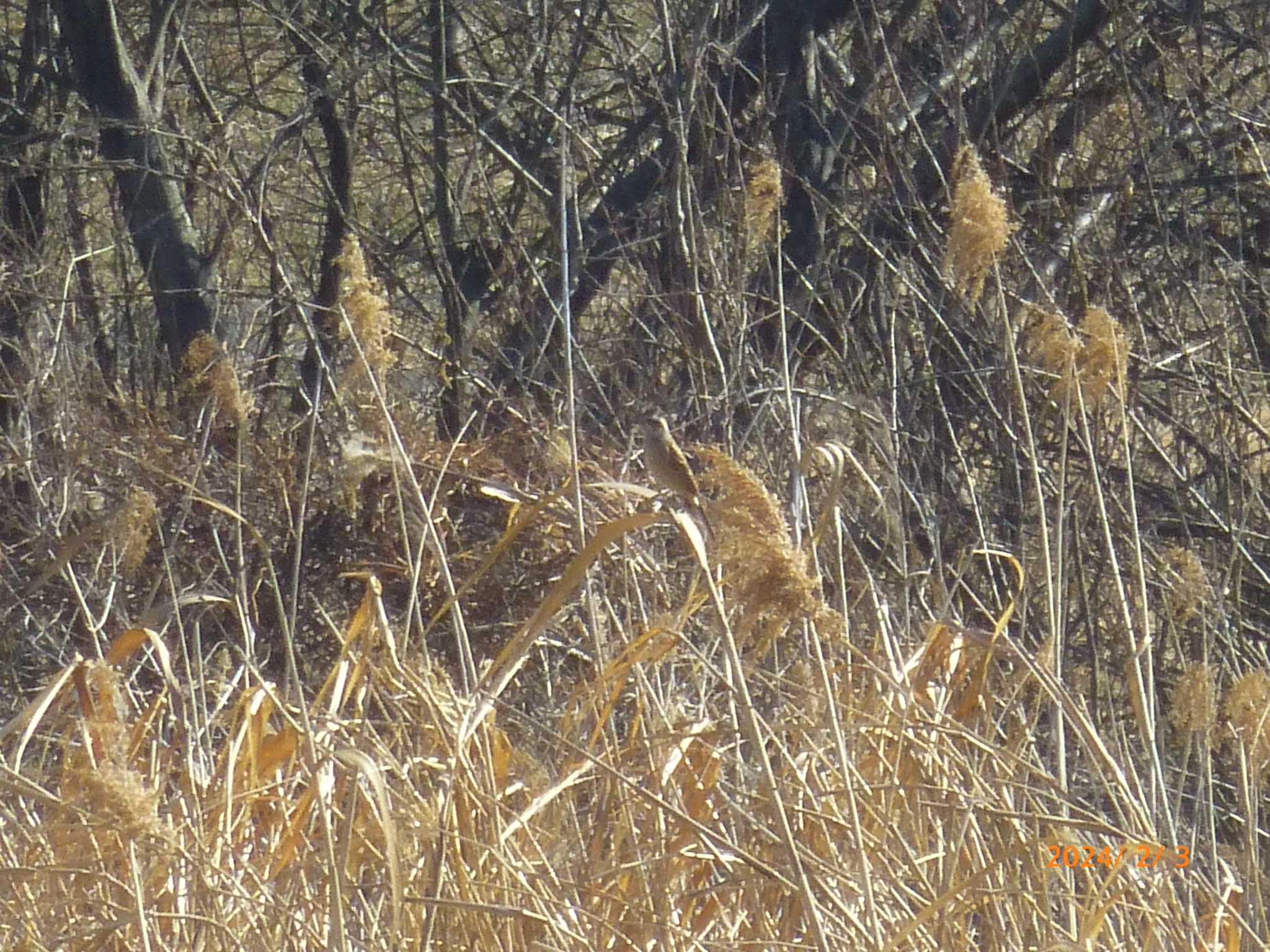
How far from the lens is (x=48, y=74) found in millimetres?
5207

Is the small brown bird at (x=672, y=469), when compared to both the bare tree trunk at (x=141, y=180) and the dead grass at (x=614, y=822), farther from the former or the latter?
the bare tree trunk at (x=141, y=180)

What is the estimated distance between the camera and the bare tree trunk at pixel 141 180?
4879 millimetres

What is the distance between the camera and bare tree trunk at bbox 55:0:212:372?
192 inches

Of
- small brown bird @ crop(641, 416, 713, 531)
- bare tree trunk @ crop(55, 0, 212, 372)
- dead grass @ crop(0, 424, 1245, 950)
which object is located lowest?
dead grass @ crop(0, 424, 1245, 950)

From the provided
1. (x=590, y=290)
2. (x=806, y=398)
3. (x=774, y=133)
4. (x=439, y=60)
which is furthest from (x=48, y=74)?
(x=806, y=398)

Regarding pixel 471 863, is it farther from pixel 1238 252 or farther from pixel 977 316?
pixel 1238 252

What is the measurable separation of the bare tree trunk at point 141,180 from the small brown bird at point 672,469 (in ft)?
12.9

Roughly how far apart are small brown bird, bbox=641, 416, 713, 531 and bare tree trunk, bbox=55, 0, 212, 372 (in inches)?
155

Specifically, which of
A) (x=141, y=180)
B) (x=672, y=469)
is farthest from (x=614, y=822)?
(x=141, y=180)
